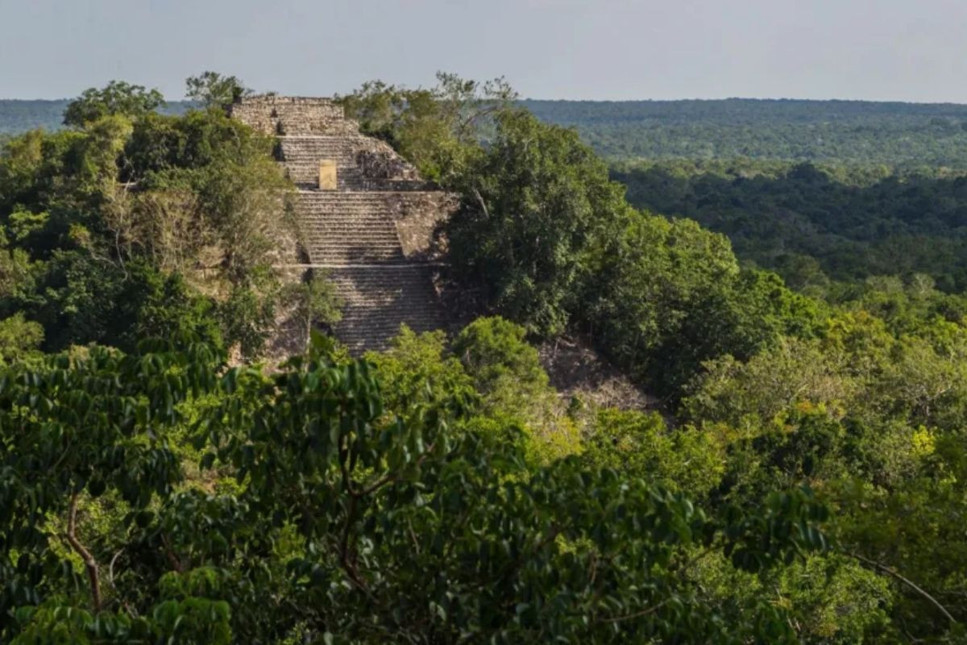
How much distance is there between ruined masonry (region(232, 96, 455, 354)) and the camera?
19.6 meters

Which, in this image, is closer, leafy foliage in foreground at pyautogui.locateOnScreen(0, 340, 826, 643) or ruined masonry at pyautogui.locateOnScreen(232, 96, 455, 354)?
leafy foliage in foreground at pyautogui.locateOnScreen(0, 340, 826, 643)

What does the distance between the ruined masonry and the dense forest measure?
555 mm

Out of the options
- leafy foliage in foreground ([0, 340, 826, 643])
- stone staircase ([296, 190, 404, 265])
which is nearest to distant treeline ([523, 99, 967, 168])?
stone staircase ([296, 190, 404, 265])

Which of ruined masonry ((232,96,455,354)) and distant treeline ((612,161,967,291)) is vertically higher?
ruined masonry ((232,96,455,354))

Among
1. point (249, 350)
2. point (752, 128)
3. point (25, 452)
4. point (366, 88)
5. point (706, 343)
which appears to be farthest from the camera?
point (752, 128)

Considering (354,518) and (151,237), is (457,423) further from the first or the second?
(151,237)

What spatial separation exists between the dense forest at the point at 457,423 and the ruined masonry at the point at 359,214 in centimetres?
56

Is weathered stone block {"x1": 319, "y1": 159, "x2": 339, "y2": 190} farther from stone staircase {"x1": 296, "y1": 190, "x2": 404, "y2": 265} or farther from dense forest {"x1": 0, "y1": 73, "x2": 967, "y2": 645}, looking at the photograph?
dense forest {"x1": 0, "y1": 73, "x2": 967, "y2": 645}

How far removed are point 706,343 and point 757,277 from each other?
2.64 meters

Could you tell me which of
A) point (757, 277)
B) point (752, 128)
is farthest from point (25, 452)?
point (752, 128)

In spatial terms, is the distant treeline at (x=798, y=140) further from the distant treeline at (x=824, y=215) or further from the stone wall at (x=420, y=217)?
the stone wall at (x=420, y=217)

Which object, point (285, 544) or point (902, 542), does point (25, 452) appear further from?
point (902, 542)

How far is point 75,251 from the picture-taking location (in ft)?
61.2

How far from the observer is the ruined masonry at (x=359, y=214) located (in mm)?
19578
